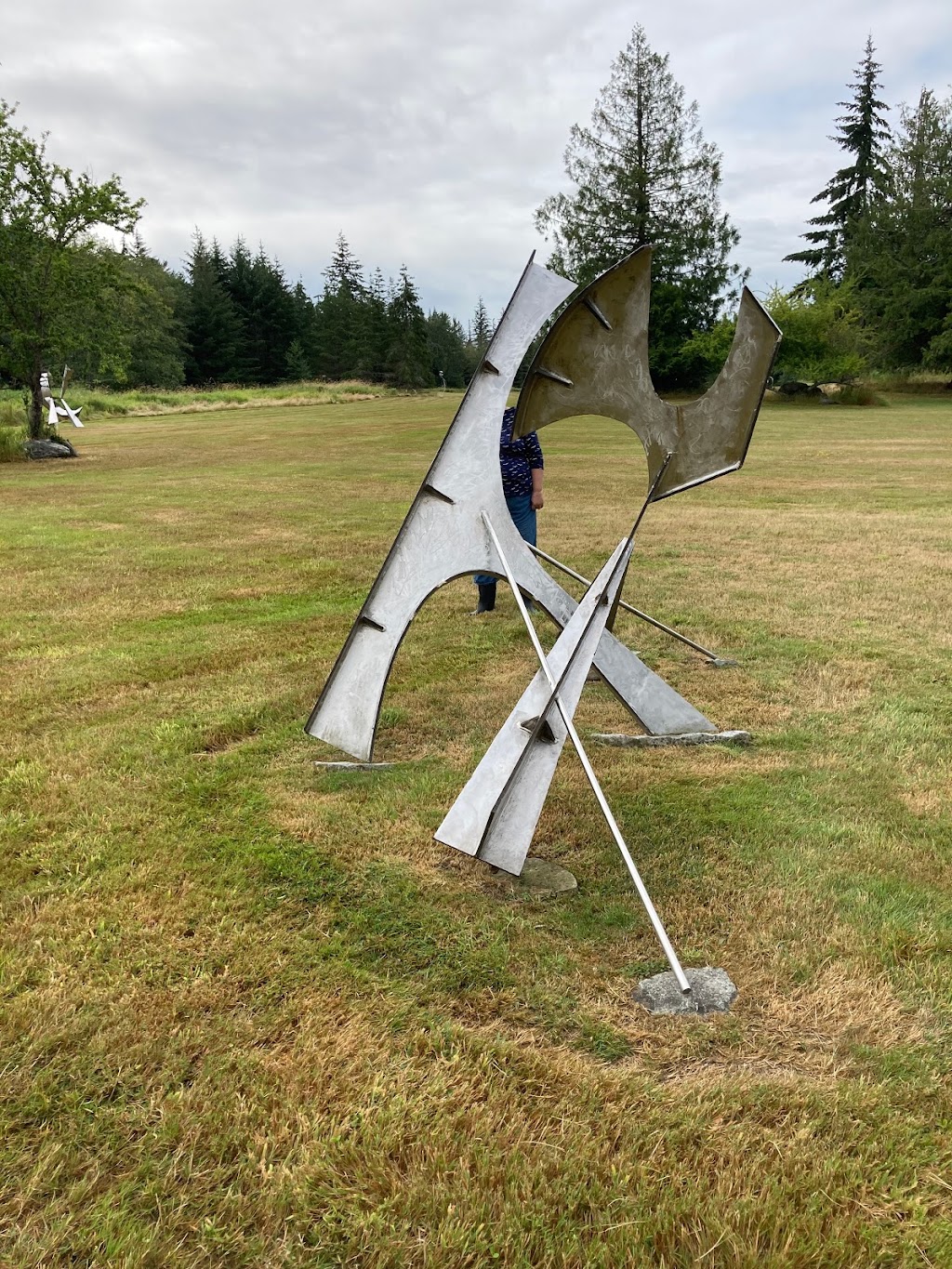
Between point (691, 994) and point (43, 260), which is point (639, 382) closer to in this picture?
point (691, 994)

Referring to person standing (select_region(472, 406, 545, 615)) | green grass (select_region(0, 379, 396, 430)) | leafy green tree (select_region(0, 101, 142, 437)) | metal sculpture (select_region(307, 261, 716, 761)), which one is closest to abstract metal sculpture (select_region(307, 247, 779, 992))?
metal sculpture (select_region(307, 261, 716, 761))

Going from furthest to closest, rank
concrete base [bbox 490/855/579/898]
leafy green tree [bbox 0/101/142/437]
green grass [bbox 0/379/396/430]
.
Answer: green grass [bbox 0/379/396/430]
leafy green tree [bbox 0/101/142/437]
concrete base [bbox 490/855/579/898]

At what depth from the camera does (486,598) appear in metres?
7.18

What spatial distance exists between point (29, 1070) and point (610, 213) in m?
43.2

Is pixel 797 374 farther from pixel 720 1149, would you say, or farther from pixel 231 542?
pixel 720 1149

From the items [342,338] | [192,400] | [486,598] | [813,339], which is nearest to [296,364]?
[342,338]

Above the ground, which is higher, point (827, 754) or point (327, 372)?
point (327, 372)

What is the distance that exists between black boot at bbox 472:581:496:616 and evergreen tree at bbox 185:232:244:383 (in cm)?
6428

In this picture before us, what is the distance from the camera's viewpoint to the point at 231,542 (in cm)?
1040

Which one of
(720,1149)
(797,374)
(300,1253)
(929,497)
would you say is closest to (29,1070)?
(300,1253)

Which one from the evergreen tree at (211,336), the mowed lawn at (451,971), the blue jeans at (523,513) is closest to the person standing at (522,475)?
the blue jeans at (523,513)

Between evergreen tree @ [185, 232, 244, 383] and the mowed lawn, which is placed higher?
evergreen tree @ [185, 232, 244, 383]

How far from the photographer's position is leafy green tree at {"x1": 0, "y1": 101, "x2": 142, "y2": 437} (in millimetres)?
18609

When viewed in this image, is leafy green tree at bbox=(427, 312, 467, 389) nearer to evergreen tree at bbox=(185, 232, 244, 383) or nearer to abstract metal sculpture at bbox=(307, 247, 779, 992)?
evergreen tree at bbox=(185, 232, 244, 383)
